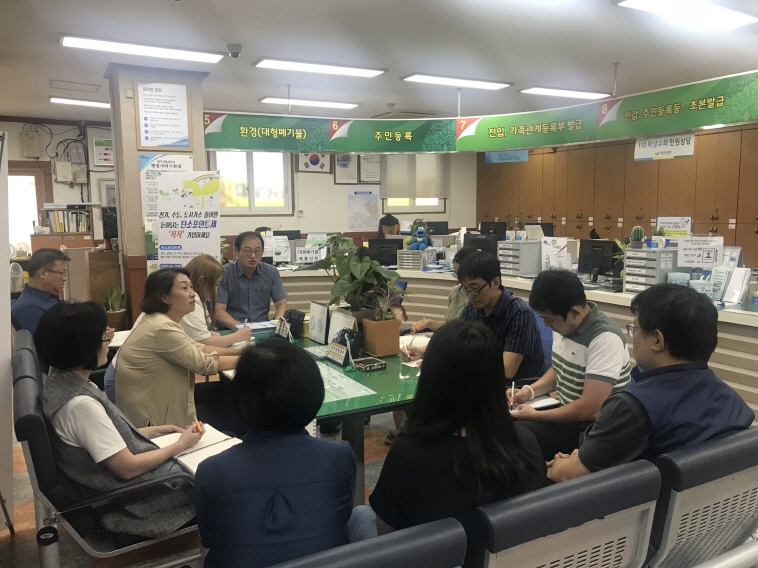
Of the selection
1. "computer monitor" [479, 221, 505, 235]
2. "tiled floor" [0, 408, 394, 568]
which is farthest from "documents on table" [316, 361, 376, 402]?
"computer monitor" [479, 221, 505, 235]

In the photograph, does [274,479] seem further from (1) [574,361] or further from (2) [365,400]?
(1) [574,361]

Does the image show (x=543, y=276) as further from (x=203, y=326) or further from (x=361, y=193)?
(x=361, y=193)

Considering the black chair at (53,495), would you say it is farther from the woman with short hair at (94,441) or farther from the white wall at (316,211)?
the white wall at (316,211)

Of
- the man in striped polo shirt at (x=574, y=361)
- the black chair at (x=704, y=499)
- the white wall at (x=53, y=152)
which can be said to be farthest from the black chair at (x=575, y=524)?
the white wall at (x=53, y=152)

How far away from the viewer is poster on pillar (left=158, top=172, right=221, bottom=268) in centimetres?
491

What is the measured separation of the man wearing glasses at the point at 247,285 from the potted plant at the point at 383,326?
145 centimetres

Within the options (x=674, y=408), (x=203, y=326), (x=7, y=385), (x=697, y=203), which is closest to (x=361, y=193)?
(x=697, y=203)

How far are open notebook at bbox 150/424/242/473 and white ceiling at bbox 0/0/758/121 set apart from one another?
296cm

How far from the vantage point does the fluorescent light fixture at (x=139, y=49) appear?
14.8ft

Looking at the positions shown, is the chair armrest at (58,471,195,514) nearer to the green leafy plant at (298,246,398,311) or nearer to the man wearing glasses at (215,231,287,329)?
the green leafy plant at (298,246,398,311)

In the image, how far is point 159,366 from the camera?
8.07 ft

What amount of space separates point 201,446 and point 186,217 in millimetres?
3210

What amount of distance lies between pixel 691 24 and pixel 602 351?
3507mm

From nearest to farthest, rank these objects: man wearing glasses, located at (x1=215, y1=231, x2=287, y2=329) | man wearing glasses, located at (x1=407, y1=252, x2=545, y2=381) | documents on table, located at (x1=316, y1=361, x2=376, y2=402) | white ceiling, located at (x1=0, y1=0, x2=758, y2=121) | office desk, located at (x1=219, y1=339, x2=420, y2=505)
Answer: office desk, located at (x1=219, y1=339, x2=420, y2=505) < documents on table, located at (x1=316, y1=361, x2=376, y2=402) < man wearing glasses, located at (x1=407, y1=252, x2=545, y2=381) < white ceiling, located at (x1=0, y1=0, x2=758, y2=121) < man wearing glasses, located at (x1=215, y1=231, x2=287, y2=329)
